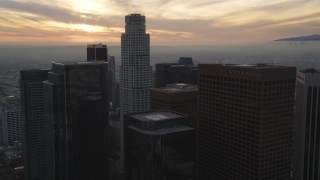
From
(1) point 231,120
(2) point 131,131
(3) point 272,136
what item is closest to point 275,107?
(3) point 272,136

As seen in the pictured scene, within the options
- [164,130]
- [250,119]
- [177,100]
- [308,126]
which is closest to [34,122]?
[177,100]

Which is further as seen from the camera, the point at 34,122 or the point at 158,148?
the point at 34,122

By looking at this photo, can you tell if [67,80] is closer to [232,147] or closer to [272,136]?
[232,147]

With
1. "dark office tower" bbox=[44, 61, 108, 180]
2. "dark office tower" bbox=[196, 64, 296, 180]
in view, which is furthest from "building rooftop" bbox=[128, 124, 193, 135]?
"dark office tower" bbox=[44, 61, 108, 180]

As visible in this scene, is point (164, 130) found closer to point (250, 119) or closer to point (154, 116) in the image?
point (154, 116)

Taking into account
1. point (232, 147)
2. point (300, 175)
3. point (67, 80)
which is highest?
point (67, 80)

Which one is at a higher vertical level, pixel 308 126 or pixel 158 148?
pixel 308 126

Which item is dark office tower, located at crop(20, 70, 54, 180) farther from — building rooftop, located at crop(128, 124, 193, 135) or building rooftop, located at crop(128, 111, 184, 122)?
building rooftop, located at crop(128, 124, 193, 135)
